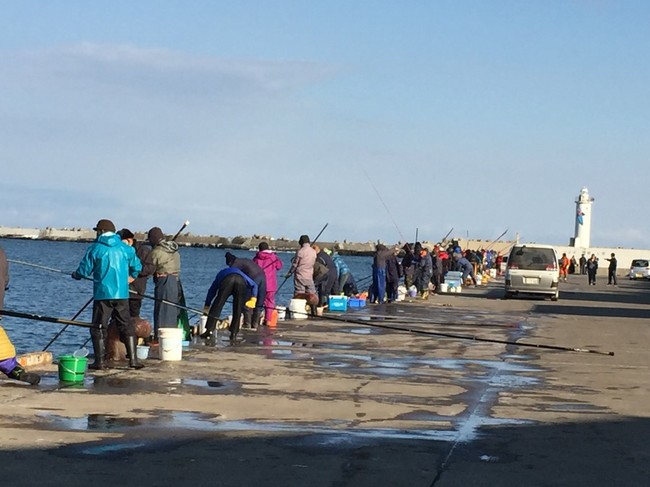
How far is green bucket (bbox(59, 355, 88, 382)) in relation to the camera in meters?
14.2

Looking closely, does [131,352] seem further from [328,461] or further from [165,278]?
[328,461]

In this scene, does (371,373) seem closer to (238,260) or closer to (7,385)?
(7,385)

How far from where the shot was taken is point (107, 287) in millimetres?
15562

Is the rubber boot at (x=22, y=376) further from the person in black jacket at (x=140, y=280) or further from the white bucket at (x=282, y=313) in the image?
Result: the white bucket at (x=282, y=313)

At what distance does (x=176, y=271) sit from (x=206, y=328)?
4.03 ft

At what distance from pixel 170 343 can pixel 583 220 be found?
10553cm

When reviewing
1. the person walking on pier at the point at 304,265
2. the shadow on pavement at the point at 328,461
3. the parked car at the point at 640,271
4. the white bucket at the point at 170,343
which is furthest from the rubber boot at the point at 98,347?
the parked car at the point at 640,271

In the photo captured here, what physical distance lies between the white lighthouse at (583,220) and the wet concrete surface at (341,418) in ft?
327

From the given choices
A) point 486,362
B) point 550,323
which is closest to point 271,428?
point 486,362

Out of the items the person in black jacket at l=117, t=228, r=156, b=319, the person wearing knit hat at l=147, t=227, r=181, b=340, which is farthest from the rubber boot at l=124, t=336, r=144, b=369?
the person wearing knit hat at l=147, t=227, r=181, b=340

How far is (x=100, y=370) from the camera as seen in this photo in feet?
50.5

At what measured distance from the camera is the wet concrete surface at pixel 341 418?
9234mm

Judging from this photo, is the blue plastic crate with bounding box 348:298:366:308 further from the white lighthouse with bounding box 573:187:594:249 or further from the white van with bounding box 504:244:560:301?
the white lighthouse with bounding box 573:187:594:249

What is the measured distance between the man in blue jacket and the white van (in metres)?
29.3
